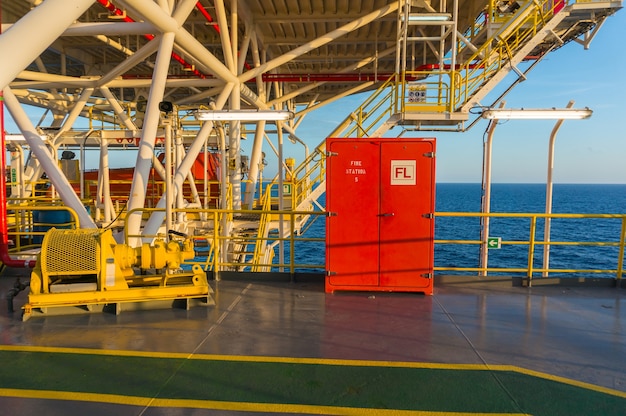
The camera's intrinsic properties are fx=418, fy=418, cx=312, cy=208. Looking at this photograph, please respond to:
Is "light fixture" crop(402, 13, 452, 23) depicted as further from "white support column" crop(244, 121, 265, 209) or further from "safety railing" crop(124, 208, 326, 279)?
"white support column" crop(244, 121, 265, 209)

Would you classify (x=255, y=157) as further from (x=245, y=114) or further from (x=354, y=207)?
(x=354, y=207)

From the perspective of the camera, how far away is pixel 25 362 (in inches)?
174

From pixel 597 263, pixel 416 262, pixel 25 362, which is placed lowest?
pixel 597 263

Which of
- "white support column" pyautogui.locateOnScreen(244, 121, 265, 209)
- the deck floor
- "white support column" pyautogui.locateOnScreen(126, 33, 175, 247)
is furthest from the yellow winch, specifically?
Answer: "white support column" pyautogui.locateOnScreen(244, 121, 265, 209)

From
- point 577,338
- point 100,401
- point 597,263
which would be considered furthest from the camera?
point 597,263

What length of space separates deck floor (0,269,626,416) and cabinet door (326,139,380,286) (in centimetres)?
60

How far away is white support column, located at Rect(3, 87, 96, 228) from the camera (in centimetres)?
796

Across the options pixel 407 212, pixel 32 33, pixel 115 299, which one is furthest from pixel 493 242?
pixel 32 33

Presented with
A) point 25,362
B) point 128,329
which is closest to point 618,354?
point 128,329

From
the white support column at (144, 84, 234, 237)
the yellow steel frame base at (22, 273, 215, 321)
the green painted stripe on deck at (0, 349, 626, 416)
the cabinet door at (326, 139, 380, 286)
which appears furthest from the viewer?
the white support column at (144, 84, 234, 237)

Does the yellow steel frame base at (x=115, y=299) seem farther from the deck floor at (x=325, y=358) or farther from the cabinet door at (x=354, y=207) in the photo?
the cabinet door at (x=354, y=207)

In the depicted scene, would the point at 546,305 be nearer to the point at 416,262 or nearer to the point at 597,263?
the point at 416,262

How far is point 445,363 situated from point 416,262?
2681mm

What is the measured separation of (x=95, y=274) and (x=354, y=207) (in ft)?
13.5
